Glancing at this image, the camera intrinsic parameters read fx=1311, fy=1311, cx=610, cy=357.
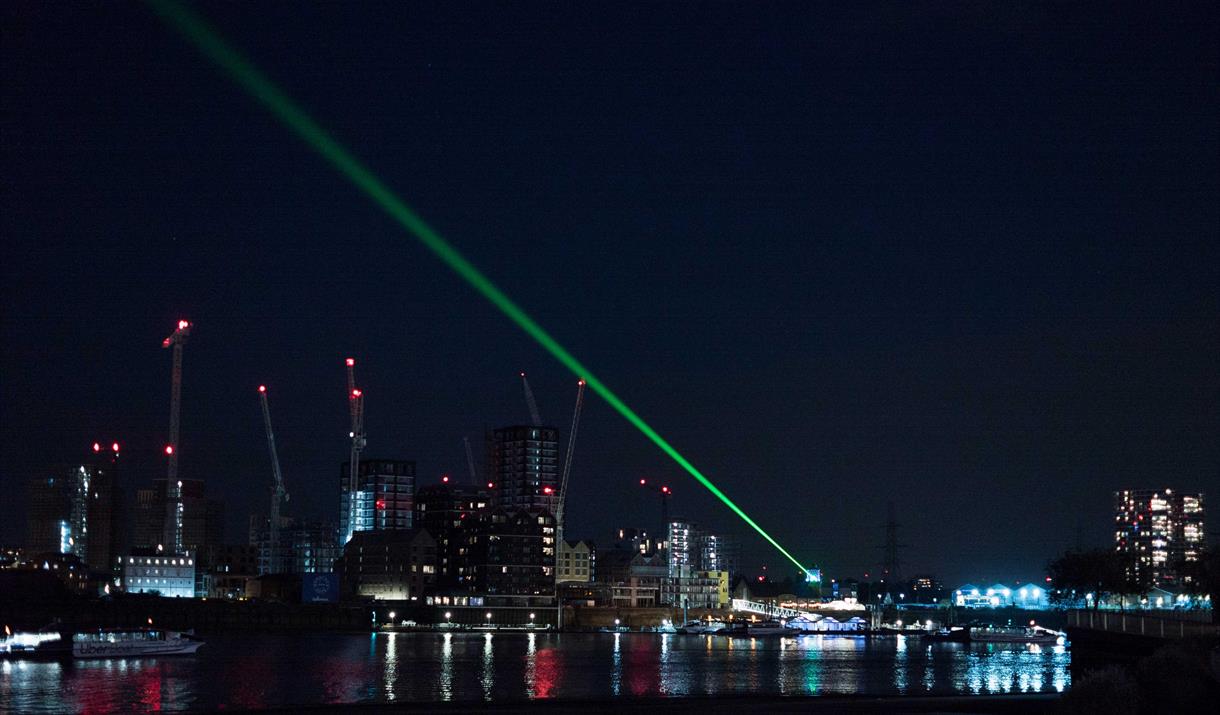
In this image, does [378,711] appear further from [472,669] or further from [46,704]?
[472,669]

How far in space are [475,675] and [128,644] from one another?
3883 cm

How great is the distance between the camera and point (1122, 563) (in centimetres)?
12431

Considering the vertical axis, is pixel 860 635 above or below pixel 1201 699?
below

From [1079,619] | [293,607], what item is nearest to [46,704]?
[1079,619]

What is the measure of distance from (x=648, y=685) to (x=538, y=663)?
25906 mm

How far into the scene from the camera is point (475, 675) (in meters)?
81.6

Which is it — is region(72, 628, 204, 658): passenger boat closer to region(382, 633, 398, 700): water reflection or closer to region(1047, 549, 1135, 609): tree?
region(382, 633, 398, 700): water reflection

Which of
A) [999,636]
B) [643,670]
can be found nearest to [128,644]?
[643,670]

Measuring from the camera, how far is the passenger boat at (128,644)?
101 m

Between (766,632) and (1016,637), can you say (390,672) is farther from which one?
(766,632)

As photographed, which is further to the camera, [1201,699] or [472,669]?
[472,669]

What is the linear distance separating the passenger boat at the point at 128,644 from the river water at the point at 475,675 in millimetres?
3297

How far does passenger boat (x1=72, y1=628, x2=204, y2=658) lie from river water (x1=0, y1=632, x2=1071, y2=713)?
330 cm

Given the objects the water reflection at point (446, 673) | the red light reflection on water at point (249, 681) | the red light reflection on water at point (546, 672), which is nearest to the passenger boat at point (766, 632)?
the water reflection at point (446, 673)
